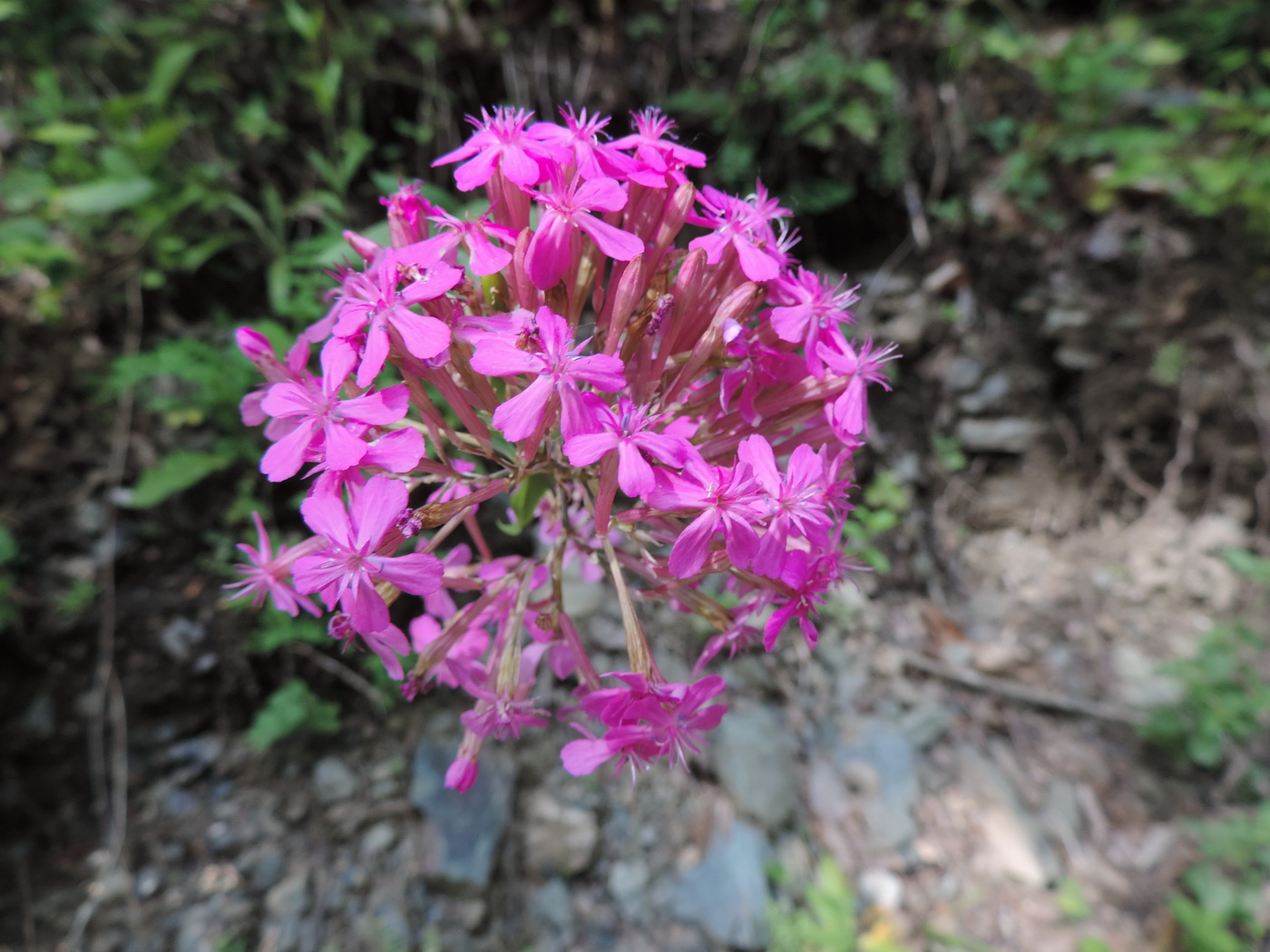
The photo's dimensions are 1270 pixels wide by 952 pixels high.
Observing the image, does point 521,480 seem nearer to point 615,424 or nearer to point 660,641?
point 615,424

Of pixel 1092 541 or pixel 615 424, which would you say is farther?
pixel 1092 541

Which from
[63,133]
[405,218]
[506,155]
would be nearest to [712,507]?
[506,155]

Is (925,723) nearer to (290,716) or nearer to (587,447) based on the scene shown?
(290,716)

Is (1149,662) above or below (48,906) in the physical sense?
above

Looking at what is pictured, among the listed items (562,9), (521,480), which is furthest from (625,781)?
(562,9)

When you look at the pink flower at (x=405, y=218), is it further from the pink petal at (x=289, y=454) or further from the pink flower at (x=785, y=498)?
the pink flower at (x=785, y=498)

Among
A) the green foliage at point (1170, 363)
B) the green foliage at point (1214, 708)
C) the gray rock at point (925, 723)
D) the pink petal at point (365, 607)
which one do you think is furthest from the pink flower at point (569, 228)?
the green foliage at point (1170, 363)

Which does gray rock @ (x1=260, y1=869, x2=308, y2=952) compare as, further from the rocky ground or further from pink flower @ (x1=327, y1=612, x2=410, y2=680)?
pink flower @ (x1=327, y1=612, x2=410, y2=680)

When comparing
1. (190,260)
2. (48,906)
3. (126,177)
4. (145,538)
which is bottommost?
(48,906)
